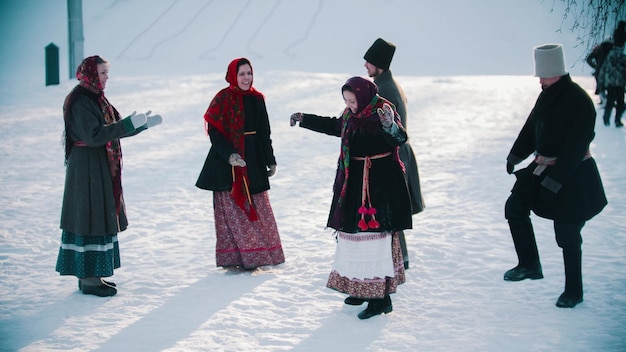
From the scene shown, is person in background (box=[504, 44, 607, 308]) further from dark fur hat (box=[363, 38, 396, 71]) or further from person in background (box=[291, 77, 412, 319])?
dark fur hat (box=[363, 38, 396, 71])

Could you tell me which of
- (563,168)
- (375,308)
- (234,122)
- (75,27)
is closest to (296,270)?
(375,308)

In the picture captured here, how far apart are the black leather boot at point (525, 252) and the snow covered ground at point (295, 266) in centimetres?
18

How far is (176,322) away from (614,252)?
3427mm

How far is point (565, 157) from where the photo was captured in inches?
171

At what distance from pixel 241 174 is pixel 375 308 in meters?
1.44

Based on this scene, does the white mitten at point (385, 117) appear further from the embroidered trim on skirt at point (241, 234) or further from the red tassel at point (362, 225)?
the embroidered trim on skirt at point (241, 234)

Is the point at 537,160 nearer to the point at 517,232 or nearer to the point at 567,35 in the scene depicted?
the point at 517,232

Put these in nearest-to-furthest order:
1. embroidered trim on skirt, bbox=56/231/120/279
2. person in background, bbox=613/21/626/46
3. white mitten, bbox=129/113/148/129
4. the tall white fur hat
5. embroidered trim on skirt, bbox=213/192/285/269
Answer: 1. the tall white fur hat
2. white mitten, bbox=129/113/148/129
3. embroidered trim on skirt, bbox=56/231/120/279
4. embroidered trim on skirt, bbox=213/192/285/269
5. person in background, bbox=613/21/626/46

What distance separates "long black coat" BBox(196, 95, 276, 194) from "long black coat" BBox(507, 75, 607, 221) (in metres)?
1.89

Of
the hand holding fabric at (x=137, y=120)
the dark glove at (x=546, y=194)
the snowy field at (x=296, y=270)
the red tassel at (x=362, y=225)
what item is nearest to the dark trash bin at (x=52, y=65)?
the snowy field at (x=296, y=270)

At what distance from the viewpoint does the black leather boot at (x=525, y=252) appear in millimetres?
4707

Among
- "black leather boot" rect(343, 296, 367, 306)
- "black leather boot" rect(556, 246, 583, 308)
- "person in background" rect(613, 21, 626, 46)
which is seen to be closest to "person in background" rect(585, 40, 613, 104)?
"person in background" rect(613, 21, 626, 46)

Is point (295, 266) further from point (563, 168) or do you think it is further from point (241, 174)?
point (563, 168)

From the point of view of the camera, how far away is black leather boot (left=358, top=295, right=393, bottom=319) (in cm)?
457
